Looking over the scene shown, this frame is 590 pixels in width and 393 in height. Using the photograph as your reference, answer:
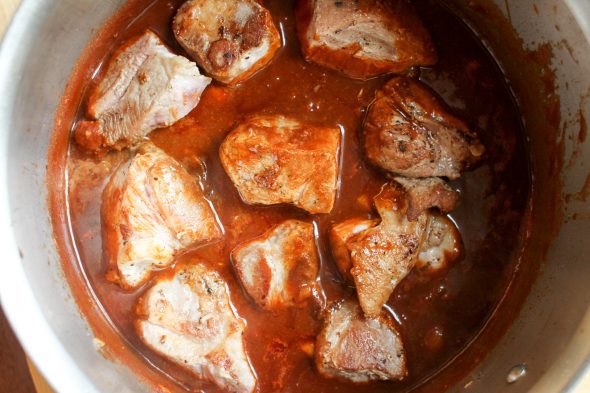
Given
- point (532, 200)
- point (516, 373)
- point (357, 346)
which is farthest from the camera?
point (532, 200)

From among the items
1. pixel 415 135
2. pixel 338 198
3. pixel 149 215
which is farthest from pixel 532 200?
pixel 149 215

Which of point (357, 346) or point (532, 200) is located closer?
point (357, 346)

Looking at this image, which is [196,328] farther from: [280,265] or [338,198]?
[338,198]

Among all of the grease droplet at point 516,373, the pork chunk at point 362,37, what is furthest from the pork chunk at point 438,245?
the pork chunk at point 362,37

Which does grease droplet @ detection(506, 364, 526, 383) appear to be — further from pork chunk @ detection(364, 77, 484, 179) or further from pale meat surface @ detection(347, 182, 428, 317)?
pork chunk @ detection(364, 77, 484, 179)

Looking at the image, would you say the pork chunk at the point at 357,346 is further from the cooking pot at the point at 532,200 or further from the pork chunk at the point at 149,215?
the pork chunk at the point at 149,215

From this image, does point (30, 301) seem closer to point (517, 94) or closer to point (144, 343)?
point (144, 343)

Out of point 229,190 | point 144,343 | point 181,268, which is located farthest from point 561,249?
point 144,343
